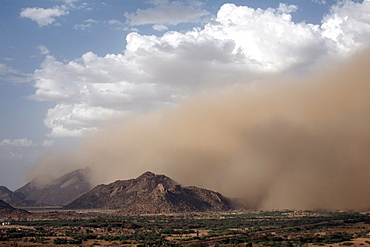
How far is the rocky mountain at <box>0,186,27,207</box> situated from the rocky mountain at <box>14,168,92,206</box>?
6948mm

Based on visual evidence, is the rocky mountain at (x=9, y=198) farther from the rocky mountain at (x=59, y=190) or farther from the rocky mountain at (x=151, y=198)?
the rocky mountain at (x=151, y=198)

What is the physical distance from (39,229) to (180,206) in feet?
190

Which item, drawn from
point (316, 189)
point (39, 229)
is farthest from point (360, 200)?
point (39, 229)

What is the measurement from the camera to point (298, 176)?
12419 centimetres

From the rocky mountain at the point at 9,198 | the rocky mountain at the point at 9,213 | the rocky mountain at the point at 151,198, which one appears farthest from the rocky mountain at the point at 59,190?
the rocky mountain at the point at 9,213

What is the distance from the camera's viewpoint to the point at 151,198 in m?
120

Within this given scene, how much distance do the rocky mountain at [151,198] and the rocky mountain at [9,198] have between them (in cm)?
3188

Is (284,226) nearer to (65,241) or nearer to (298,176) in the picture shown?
(65,241)

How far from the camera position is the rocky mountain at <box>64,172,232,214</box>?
115188mm

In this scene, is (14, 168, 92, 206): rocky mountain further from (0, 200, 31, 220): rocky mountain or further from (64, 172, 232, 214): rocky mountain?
(0, 200, 31, 220): rocky mountain

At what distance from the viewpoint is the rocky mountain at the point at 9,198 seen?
159 m

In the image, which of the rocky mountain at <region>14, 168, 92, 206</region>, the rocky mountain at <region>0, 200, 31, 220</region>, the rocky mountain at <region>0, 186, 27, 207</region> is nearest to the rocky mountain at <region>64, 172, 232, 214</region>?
the rocky mountain at <region>0, 200, 31, 220</region>

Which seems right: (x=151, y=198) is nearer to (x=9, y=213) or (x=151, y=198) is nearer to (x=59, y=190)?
(x=9, y=213)

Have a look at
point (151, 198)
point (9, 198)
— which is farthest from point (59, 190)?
point (151, 198)
